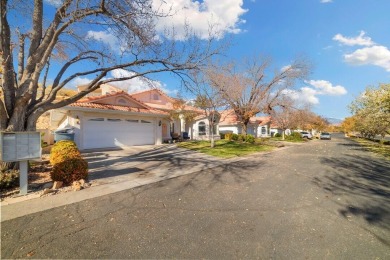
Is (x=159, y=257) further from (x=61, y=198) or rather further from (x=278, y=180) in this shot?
(x=278, y=180)

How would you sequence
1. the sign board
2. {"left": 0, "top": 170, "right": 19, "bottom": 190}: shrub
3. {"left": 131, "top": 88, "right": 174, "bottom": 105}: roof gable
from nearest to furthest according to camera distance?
1. the sign board
2. {"left": 0, "top": 170, "right": 19, "bottom": 190}: shrub
3. {"left": 131, "top": 88, "right": 174, "bottom": 105}: roof gable

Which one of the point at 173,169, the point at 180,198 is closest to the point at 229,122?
the point at 173,169

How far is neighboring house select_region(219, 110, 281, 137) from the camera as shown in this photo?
37938 mm

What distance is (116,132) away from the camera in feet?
49.8

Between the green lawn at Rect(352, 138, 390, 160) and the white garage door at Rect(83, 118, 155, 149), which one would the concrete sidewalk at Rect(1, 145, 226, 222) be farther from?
the green lawn at Rect(352, 138, 390, 160)

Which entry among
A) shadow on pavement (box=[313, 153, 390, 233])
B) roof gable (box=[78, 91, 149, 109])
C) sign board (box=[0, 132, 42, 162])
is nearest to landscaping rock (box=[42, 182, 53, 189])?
sign board (box=[0, 132, 42, 162])

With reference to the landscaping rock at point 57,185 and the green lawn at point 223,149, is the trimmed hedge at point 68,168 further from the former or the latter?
the green lawn at point 223,149

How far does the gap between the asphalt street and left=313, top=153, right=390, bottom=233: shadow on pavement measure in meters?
0.04

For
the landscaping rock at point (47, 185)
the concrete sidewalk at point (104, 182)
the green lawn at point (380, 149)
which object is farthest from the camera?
the green lawn at point (380, 149)

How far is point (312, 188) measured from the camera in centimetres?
674

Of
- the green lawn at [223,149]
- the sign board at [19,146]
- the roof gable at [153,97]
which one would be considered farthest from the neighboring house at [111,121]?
the roof gable at [153,97]

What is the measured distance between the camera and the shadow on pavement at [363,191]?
4.67m

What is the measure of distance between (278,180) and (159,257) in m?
6.06

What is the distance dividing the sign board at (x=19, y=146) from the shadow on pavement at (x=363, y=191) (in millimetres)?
8204
